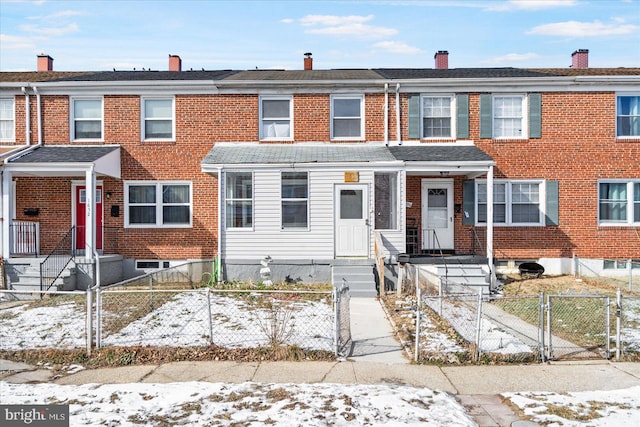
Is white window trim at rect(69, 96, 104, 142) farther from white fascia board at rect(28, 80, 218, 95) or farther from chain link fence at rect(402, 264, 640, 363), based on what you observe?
chain link fence at rect(402, 264, 640, 363)

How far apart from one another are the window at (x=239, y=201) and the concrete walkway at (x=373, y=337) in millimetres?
4573

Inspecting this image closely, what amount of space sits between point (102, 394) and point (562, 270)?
46.2 feet

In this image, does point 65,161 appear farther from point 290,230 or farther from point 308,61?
point 308,61

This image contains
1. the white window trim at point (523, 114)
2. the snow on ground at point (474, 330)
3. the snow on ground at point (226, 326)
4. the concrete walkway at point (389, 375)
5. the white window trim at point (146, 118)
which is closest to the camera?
the concrete walkway at point (389, 375)

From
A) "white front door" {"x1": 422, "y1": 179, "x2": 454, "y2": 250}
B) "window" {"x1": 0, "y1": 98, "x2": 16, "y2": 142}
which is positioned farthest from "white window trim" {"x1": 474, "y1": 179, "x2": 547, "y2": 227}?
"window" {"x1": 0, "y1": 98, "x2": 16, "y2": 142}

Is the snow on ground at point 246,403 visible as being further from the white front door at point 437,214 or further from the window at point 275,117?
the window at point 275,117

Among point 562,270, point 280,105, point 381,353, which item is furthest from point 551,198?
point 381,353

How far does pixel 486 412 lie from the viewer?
534cm

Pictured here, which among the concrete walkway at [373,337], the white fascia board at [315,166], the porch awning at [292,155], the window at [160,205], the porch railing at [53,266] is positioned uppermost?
the porch awning at [292,155]

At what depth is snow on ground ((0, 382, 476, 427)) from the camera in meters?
4.96

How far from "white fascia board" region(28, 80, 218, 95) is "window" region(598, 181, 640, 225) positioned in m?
13.1

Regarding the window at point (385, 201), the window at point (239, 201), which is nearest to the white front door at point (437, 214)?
the window at point (385, 201)

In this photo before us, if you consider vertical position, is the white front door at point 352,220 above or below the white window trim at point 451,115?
below

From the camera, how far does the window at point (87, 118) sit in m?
15.8
